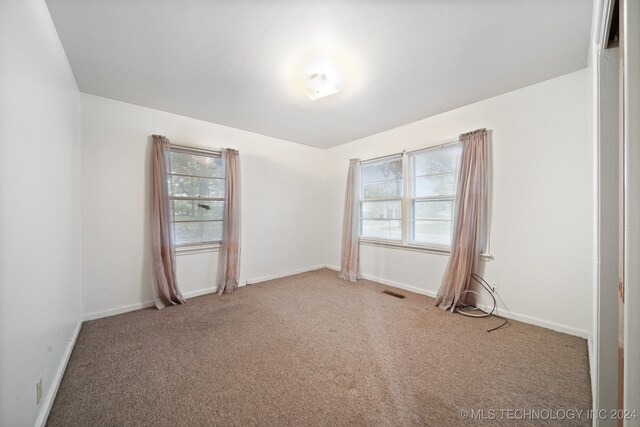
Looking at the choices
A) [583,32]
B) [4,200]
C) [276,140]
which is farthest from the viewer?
[276,140]

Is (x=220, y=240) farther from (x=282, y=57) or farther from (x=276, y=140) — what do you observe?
(x=282, y=57)

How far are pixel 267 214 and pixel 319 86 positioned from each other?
235 cm

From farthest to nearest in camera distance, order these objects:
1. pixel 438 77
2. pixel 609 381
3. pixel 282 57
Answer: pixel 438 77, pixel 282 57, pixel 609 381

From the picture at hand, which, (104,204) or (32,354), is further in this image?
(104,204)

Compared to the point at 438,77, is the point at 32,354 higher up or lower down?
lower down

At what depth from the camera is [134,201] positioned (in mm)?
2844

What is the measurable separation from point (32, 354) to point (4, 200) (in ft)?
2.70

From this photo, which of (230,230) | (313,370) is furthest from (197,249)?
(313,370)

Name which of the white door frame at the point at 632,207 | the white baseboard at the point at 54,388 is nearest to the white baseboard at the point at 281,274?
the white baseboard at the point at 54,388

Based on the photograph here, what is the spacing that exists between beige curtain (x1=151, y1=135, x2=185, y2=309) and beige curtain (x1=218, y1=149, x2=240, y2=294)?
644 mm

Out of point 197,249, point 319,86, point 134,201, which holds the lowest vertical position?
point 197,249

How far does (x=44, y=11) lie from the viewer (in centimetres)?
149

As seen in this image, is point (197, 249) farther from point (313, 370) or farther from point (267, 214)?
point (313, 370)

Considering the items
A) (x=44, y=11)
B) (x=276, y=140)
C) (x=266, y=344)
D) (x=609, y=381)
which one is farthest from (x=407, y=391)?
(x=276, y=140)
